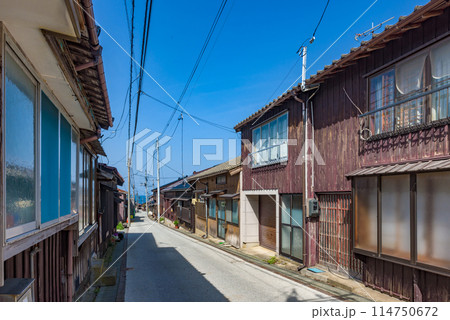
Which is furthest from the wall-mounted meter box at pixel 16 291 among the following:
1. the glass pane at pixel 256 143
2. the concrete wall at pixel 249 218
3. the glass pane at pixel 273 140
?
the concrete wall at pixel 249 218

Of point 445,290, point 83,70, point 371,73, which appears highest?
point 371,73

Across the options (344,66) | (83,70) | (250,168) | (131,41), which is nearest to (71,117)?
(83,70)

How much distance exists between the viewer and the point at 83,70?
4812 mm

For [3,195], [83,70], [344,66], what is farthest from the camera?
[344,66]

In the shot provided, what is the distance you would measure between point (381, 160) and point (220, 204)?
12341mm

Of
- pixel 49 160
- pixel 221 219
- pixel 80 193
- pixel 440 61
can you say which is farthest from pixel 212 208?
pixel 49 160

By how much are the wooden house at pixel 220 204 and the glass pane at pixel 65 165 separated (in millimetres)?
9948

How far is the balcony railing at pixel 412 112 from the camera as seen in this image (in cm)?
588

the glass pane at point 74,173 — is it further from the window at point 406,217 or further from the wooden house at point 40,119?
the window at point 406,217

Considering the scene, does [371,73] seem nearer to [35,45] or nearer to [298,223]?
[298,223]

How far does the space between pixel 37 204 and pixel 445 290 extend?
23.8 feet

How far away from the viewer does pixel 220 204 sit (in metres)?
18.4

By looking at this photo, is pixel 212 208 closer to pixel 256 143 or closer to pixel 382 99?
pixel 256 143

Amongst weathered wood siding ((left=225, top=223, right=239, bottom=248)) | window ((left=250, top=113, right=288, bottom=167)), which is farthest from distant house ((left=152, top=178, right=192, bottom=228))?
window ((left=250, top=113, right=288, bottom=167))
